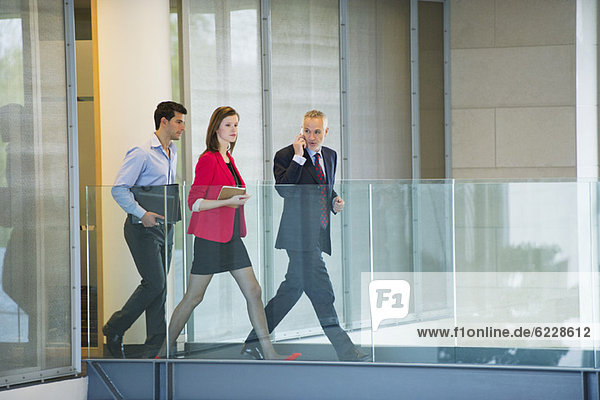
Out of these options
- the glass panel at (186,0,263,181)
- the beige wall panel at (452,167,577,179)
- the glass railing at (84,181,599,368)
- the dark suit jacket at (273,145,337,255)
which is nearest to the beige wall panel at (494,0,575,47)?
the beige wall panel at (452,167,577,179)

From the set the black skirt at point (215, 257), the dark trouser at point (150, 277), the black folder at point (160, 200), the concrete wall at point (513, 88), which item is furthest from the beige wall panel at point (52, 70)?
the concrete wall at point (513, 88)

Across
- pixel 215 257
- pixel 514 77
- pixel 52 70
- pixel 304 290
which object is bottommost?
pixel 304 290

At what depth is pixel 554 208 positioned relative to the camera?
4523 mm

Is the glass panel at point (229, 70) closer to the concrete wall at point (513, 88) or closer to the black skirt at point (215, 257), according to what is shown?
the black skirt at point (215, 257)

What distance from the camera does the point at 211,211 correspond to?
4727 mm

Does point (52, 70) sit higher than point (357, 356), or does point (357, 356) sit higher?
point (52, 70)

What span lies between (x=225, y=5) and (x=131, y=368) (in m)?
3.25

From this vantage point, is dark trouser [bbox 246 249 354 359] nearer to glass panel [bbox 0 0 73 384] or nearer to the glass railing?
the glass railing

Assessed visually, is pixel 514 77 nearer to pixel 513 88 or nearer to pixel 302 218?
pixel 513 88

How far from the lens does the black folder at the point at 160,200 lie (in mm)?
4789

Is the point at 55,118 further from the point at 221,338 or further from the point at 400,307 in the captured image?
the point at 400,307

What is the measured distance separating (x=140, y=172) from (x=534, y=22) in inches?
175

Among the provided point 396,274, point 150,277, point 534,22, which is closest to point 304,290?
point 396,274

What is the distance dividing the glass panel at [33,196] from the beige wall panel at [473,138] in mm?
3963
